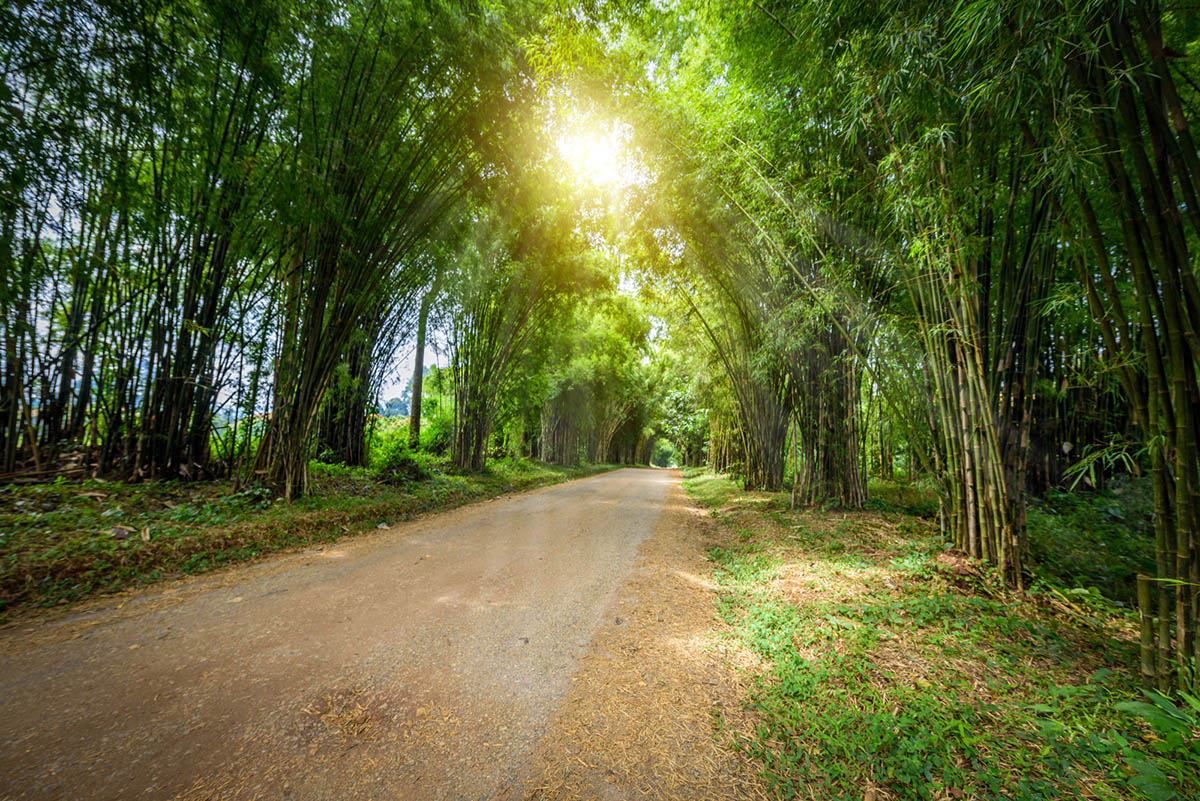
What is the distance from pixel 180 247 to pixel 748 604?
5.12 metres

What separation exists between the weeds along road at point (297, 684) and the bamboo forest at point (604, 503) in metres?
0.01

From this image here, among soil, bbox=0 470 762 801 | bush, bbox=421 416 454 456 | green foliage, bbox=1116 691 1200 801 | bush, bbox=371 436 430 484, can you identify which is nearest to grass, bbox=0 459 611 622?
soil, bbox=0 470 762 801

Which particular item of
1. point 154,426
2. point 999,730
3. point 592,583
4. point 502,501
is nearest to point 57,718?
point 592,583

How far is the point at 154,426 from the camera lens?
3654 millimetres

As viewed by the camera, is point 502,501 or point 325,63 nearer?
point 325,63

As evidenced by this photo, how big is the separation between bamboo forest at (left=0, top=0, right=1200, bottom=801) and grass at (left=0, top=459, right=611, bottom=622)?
0.03m

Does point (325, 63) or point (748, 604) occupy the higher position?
point (325, 63)

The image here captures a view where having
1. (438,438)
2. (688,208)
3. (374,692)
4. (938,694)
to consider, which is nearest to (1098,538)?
(938,694)

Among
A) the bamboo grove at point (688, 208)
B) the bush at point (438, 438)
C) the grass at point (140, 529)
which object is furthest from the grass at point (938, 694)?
the bush at point (438, 438)

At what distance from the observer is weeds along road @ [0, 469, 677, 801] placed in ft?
3.48

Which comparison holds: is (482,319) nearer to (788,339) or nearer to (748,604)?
(788,339)

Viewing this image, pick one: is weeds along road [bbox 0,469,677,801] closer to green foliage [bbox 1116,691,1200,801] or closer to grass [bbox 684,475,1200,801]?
grass [bbox 684,475,1200,801]

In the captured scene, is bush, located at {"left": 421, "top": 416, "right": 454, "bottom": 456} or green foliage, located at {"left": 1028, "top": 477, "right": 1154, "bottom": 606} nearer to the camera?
green foliage, located at {"left": 1028, "top": 477, "right": 1154, "bottom": 606}

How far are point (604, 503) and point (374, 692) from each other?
190 inches
